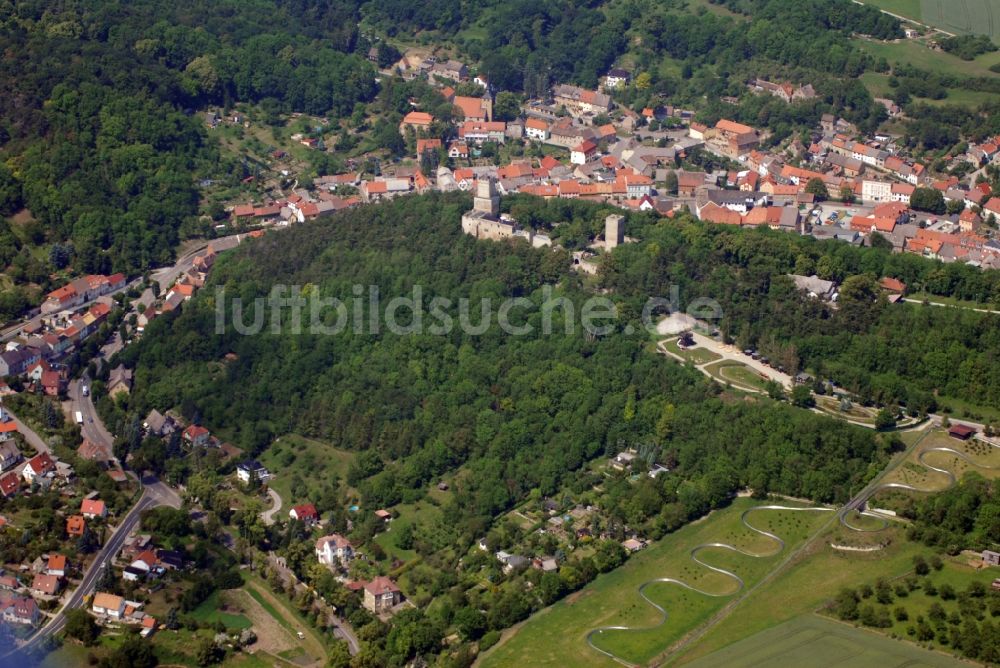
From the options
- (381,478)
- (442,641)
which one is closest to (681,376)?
(381,478)

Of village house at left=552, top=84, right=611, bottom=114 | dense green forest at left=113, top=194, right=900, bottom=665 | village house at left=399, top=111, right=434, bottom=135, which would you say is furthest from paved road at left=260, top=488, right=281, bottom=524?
village house at left=552, top=84, right=611, bottom=114

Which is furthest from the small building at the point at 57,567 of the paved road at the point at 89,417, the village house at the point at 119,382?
the village house at the point at 119,382

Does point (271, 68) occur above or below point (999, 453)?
above

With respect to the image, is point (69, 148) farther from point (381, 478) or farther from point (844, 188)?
point (844, 188)

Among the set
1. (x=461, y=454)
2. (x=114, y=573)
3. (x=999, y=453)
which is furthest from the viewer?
(x=461, y=454)

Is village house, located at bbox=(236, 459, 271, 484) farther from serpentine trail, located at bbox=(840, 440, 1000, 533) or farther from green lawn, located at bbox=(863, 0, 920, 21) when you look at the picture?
green lawn, located at bbox=(863, 0, 920, 21)

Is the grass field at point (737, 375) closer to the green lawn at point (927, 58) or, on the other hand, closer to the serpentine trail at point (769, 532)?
the serpentine trail at point (769, 532)
